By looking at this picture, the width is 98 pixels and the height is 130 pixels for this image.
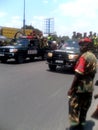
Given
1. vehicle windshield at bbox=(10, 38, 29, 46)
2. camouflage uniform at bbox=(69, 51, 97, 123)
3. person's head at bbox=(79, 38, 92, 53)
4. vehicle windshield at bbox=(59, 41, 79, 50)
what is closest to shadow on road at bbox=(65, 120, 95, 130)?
camouflage uniform at bbox=(69, 51, 97, 123)

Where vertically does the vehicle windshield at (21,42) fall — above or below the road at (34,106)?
above

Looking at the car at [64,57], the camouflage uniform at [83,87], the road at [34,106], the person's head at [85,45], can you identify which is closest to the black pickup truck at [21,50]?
the car at [64,57]

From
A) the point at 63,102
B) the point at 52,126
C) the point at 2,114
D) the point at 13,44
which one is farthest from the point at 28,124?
the point at 13,44

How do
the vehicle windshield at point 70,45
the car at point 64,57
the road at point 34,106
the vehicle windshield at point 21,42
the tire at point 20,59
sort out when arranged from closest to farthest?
the road at point 34,106
the car at point 64,57
the vehicle windshield at point 70,45
the tire at point 20,59
the vehicle windshield at point 21,42

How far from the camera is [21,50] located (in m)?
20.4

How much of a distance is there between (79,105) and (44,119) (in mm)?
1149

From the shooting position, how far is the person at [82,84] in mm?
6074

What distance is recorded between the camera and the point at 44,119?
7082 mm

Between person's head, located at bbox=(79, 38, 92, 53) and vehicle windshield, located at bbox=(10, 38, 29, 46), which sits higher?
person's head, located at bbox=(79, 38, 92, 53)

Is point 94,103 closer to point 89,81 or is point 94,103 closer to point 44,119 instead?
point 44,119

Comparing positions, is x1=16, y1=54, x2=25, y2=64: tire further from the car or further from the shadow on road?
the shadow on road

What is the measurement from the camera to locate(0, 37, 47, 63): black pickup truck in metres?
Result: 20.2

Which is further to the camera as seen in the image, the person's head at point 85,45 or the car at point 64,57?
the car at point 64,57

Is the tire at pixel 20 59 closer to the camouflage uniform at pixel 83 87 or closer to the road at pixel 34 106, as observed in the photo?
the road at pixel 34 106
